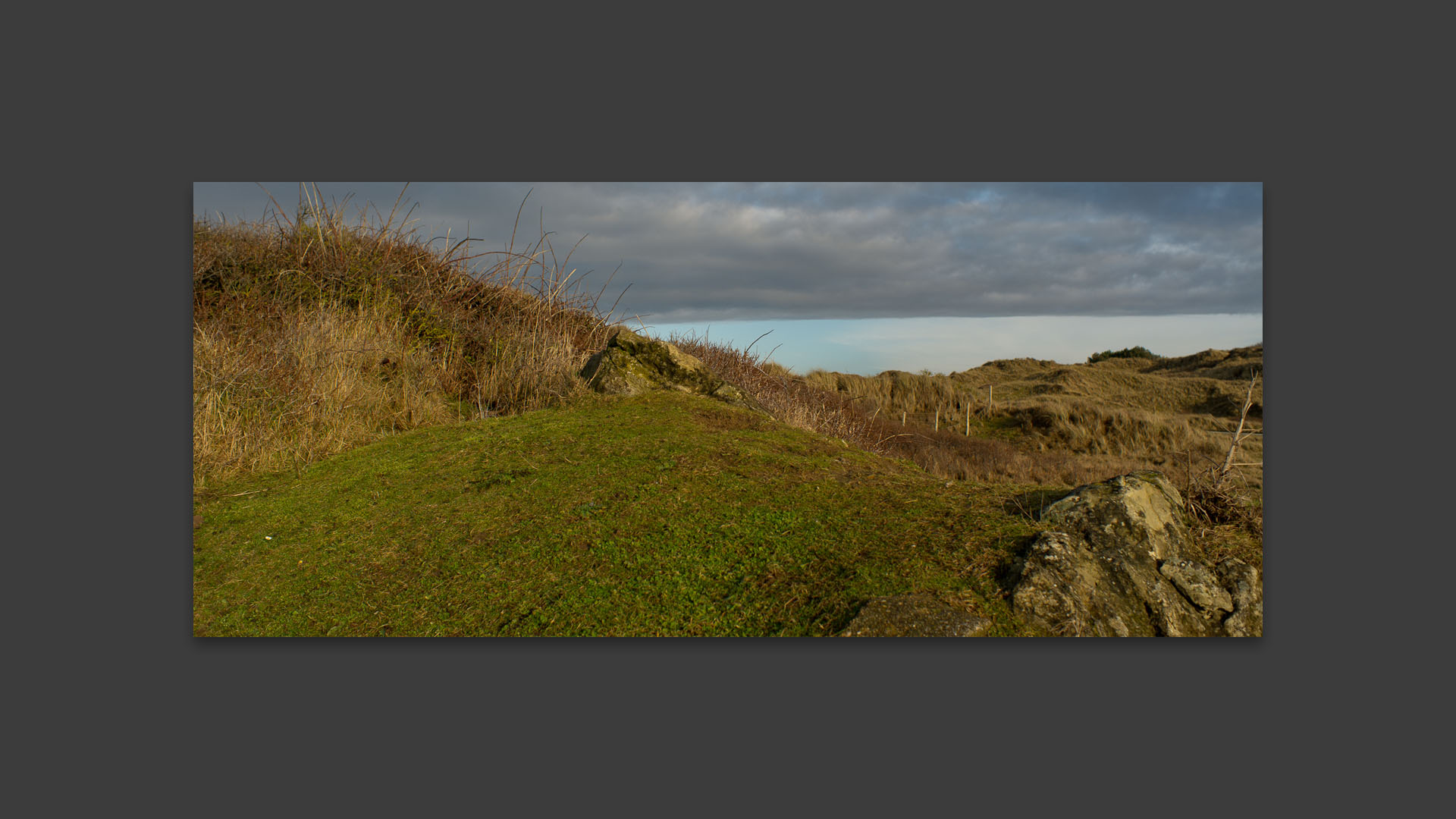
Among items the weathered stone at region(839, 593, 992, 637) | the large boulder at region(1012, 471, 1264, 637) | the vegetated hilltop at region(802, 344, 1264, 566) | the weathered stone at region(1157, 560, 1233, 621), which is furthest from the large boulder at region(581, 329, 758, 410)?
the weathered stone at region(1157, 560, 1233, 621)

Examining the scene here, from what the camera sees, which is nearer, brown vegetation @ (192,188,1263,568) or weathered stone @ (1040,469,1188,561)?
weathered stone @ (1040,469,1188,561)

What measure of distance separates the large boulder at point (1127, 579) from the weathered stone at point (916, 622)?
195 mm

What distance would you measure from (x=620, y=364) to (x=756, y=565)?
3157 millimetres

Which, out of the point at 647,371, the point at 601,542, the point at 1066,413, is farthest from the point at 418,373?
the point at 1066,413

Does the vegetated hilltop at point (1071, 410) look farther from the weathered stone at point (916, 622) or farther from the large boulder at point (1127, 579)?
the weathered stone at point (916, 622)

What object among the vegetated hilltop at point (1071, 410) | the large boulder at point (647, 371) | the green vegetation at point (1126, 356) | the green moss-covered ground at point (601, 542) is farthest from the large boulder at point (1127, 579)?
the green vegetation at point (1126, 356)

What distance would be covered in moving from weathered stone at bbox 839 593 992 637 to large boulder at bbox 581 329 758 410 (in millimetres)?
3427

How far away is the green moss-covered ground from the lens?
2.71m

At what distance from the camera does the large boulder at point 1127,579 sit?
2578 millimetres

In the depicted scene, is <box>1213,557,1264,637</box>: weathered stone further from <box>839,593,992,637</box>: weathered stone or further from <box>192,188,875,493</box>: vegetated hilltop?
<box>192,188,875,493</box>: vegetated hilltop

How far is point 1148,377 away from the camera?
50.3ft

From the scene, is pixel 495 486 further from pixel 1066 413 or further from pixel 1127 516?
Result: pixel 1066 413

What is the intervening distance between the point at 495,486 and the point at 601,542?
0.99 metres

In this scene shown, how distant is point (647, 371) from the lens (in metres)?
5.81
